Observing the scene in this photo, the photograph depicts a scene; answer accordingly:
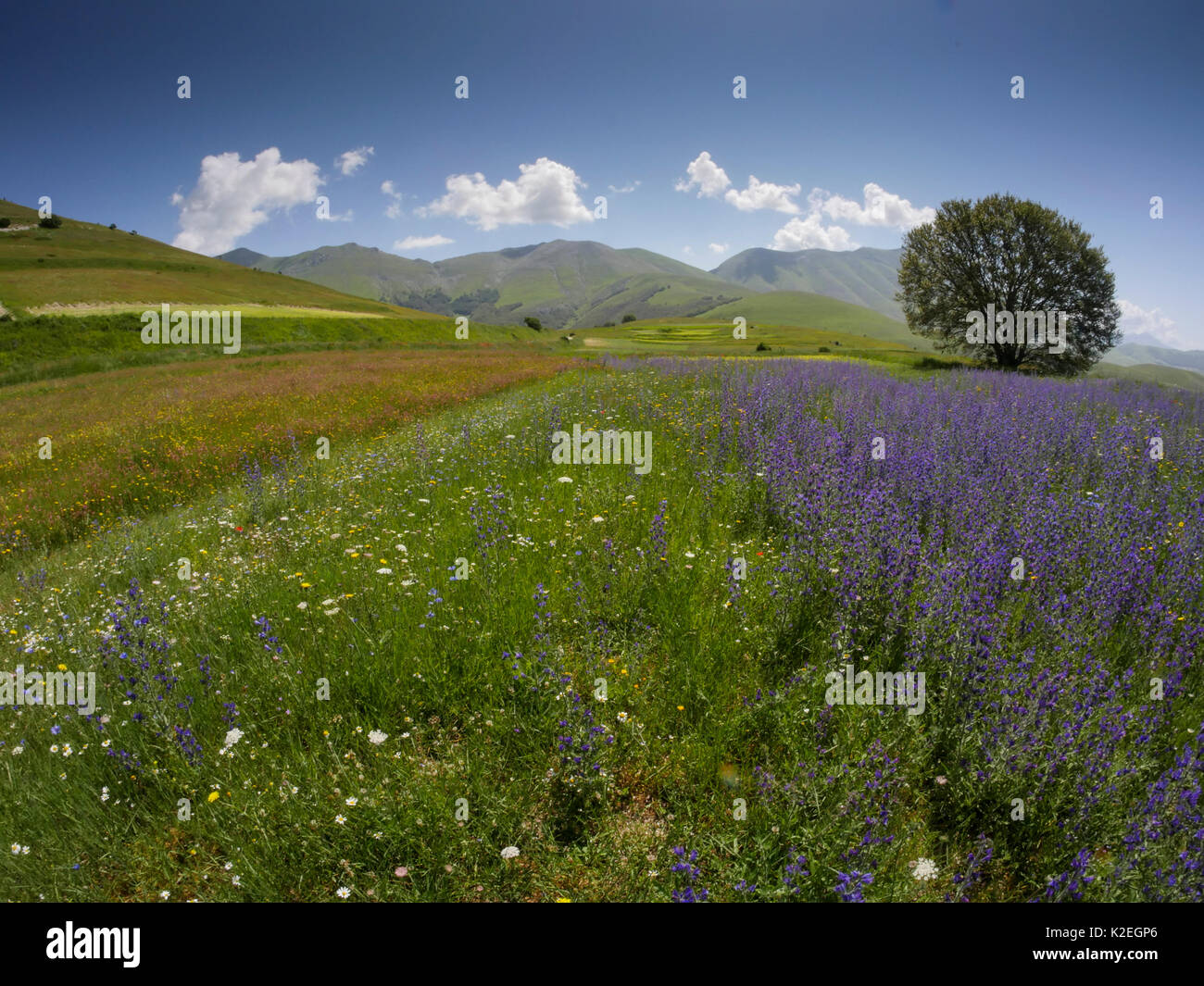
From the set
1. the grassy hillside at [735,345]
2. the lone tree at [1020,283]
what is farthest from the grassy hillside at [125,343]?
the lone tree at [1020,283]

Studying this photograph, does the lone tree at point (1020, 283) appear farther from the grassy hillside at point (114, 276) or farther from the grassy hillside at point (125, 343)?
the grassy hillside at point (114, 276)

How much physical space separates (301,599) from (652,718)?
12.1ft

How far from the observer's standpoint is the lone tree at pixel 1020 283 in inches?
1292

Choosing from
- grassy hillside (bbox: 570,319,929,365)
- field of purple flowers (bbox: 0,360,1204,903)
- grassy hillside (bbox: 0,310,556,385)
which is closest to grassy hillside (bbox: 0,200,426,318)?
grassy hillside (bbox: 0,310,556,385)

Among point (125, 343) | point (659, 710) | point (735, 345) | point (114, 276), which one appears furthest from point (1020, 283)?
point (114, 276)

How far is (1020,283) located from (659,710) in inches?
1692

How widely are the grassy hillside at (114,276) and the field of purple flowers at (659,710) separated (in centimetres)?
6654

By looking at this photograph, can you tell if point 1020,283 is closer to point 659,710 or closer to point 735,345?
point 735,345

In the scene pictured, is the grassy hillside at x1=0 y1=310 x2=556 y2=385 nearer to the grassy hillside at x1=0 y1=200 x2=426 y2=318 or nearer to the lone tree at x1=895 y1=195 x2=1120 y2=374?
the grassy hillside at x1=0 y1=200 x2=426 y2=318

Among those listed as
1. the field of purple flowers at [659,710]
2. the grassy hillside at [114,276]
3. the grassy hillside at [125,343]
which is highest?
the grassy hillside at [114,276]

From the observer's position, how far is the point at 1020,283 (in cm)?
3388
